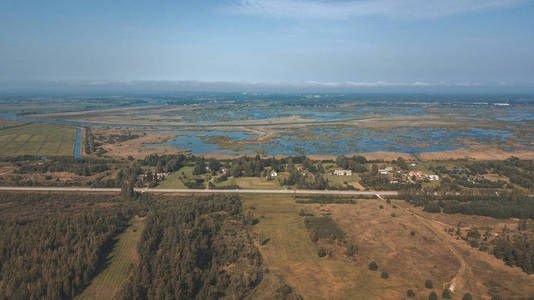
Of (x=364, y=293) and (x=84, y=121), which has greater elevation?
(x=84, y=121)

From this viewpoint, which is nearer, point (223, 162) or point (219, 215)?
point (219, 215)

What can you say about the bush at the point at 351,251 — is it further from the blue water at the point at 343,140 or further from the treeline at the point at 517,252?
the blue water at the point at 343,140

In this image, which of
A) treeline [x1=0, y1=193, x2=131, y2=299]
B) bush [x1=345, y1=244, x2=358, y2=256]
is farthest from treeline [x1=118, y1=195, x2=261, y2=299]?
bush [x1=345, y1=244, x2=358, y2=256]

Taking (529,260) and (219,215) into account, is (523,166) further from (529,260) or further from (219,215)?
(219,215)

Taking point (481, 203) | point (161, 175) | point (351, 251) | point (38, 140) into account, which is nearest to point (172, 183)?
point (161, 175)

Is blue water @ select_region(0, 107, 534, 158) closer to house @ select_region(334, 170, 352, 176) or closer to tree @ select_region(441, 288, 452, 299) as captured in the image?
house @ select_region(334, 170, 352, 176)

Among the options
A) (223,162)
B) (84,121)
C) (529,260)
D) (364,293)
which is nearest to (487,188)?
(529,260)

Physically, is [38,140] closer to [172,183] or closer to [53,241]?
[172,183]
